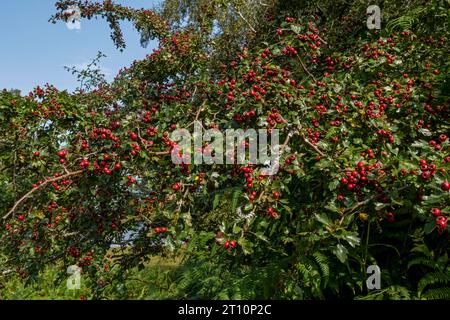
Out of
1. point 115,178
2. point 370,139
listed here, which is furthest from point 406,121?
point 115,178

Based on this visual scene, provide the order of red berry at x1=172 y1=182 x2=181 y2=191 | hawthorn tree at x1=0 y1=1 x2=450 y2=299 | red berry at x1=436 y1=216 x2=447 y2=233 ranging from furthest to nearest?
red berry at x1=172 y1=182 x2=181 y2=191 < hawthorn tree at x1=0 y1=1 x2=450 y2=299 < red berry at x1=436 y1=216 x2=447 y2=233

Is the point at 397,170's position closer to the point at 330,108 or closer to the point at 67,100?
the point at 330,108

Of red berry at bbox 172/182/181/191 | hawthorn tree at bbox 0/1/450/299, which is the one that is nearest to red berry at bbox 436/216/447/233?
hawthorn tree at bbox 0/1/450/299

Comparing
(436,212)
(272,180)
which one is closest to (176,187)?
(272,180)

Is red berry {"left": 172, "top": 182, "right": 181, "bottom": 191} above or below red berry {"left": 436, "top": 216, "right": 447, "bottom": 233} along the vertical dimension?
above

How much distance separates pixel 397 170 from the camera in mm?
3305

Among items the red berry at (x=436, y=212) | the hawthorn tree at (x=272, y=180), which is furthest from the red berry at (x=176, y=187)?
the red berry at (x=436, y=212)

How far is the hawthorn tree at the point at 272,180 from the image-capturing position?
132 inches

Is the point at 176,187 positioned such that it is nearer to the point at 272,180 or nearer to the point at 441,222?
the point at 272,180

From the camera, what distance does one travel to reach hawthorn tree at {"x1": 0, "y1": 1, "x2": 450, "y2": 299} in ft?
11.0

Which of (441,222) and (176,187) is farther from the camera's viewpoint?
(176,187)

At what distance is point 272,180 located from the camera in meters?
3.67

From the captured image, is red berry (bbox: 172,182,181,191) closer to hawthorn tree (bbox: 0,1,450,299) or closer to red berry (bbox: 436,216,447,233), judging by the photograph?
hawthorn tree (bbox: 0,1,450,299)

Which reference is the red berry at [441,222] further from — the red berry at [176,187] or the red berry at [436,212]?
the red berry at [176,187]
